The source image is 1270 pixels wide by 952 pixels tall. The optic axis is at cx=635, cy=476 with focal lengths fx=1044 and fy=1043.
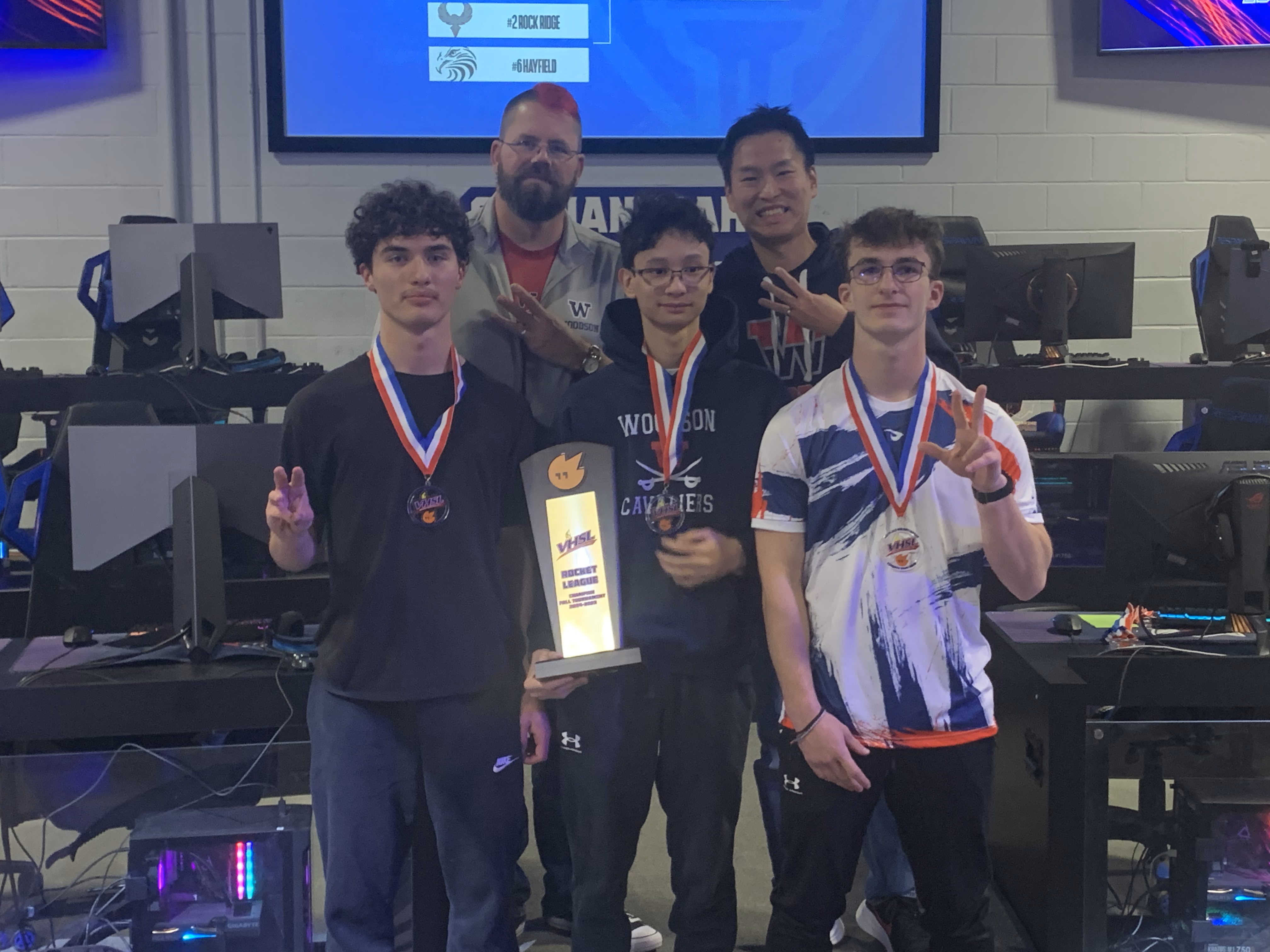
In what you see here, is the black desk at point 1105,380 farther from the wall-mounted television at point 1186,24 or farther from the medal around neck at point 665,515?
the wall-mounted television at point 1186,24

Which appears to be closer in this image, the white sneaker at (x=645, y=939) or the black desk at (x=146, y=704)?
the black desk at (x=146, y=704)

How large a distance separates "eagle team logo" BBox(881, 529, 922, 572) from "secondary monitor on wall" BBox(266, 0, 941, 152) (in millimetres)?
3369

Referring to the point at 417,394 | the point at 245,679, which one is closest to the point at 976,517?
the point at 417,394

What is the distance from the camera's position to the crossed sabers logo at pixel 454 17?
4.55 metres

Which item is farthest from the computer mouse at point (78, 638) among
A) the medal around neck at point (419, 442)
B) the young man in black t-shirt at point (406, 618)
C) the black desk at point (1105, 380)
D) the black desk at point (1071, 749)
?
the black desk at point (1105, 380)

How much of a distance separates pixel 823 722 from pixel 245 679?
112 centimetres

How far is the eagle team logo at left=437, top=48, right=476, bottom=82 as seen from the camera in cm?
459

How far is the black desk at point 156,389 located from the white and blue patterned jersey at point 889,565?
195 centimetres

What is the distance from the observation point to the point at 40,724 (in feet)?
6.59

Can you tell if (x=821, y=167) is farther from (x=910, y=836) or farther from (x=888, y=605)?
(x=910, y=836)

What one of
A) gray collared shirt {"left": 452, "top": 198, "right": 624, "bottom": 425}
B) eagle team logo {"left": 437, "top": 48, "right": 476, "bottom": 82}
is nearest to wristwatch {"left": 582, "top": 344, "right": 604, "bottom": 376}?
gray collared shirt {"left": 452, "top": 198, "right": 624, "bottom": 425}

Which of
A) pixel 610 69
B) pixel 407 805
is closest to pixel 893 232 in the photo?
pixel 407 805

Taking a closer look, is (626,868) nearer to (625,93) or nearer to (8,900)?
(8,900)

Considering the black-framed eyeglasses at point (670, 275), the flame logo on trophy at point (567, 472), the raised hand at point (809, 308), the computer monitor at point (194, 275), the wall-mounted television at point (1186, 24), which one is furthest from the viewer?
the wall-mounted television at point (1186, 24)
